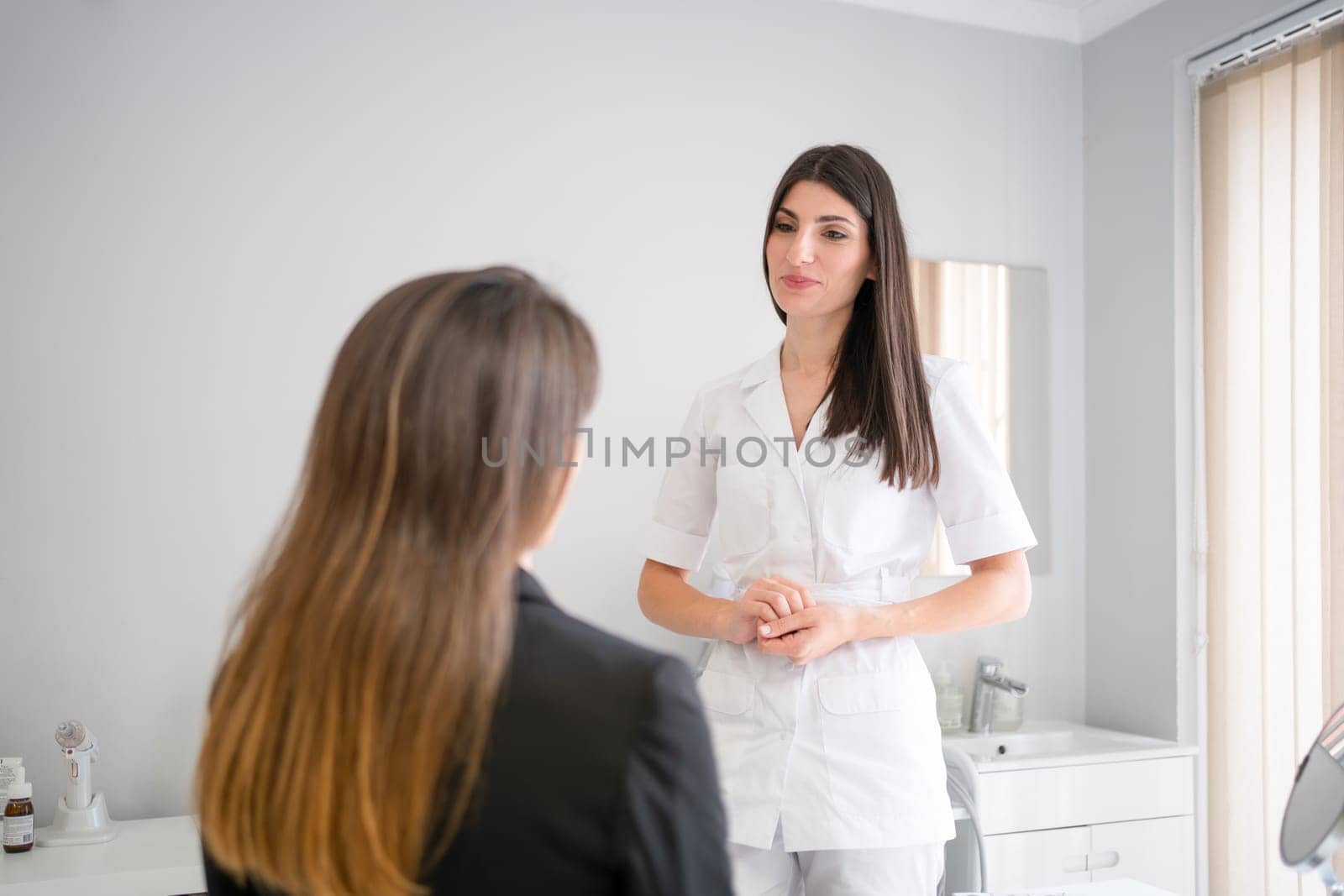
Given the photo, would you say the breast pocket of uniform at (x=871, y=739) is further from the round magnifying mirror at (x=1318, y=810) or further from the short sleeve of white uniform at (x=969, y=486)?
the round magnifying mirror at (x=1318, y=810)

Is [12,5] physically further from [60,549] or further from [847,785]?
[847,785]

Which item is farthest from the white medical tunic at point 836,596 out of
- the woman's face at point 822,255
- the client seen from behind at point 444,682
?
the client seen from behind at point 444,682

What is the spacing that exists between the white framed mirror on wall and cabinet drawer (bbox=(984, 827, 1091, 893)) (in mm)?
712

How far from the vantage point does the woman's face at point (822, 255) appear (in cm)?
156

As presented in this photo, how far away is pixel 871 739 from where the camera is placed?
1.44 metres

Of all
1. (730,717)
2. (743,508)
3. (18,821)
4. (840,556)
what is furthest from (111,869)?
(840,556)

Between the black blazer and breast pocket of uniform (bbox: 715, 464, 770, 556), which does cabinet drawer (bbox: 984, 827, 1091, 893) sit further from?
the black blazer

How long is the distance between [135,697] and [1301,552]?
259 cm

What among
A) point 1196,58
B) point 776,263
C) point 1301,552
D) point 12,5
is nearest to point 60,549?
point 12,5

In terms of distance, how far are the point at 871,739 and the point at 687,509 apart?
0.46m

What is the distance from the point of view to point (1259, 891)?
2.64 metres

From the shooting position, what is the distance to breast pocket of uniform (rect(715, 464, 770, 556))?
1567mm

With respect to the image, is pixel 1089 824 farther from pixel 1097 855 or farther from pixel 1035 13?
pixel 1035 13

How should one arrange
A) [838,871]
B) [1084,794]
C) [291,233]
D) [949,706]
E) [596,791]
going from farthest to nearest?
[949,706] → [1084,794] → [291,233] → [838,871] → [596,791]
